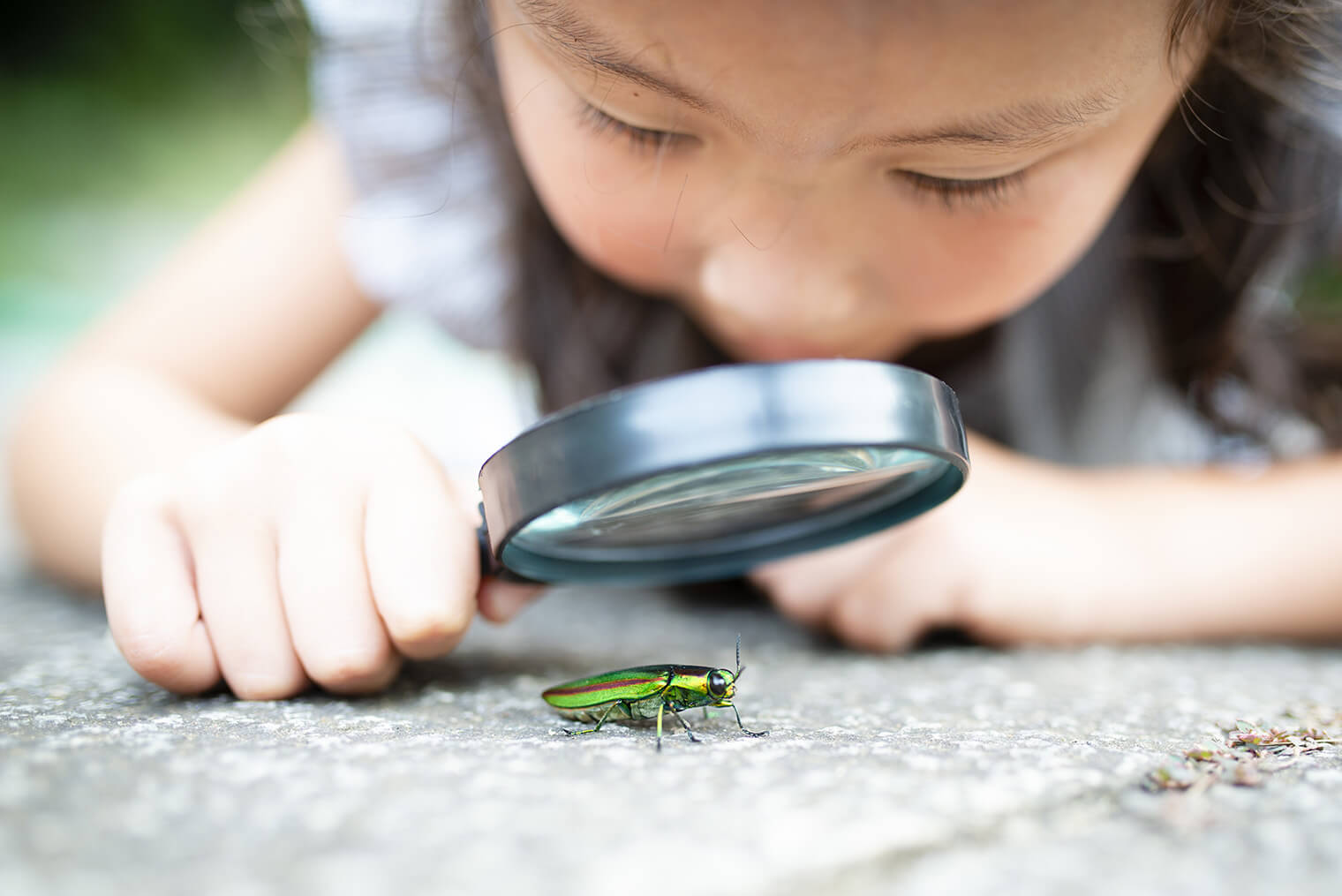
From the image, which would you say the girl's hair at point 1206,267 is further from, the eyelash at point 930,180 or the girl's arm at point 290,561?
the girl's arm at point 290,561

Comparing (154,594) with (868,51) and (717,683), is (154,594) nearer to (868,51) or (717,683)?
(717,683)

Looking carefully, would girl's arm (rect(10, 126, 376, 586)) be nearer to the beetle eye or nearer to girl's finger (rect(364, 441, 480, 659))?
girl's finger (rect(364, 441, 480, 659))

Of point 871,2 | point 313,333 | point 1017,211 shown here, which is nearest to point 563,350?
point 313,333

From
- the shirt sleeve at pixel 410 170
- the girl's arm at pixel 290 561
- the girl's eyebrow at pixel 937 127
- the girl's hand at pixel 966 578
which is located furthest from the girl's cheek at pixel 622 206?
the shirt sleeve at pixel 410 170

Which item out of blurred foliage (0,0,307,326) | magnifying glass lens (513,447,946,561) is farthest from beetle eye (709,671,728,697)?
blurred foliage (0,0,307,326)

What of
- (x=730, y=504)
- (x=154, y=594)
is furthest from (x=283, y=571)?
(x=730, y=504)

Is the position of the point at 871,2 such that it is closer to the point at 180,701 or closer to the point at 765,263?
the point at 765,263

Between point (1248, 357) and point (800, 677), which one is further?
point (1248, 357)
